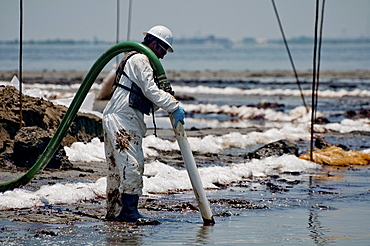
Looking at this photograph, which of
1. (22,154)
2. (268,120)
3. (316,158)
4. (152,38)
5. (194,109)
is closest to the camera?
(152,38)

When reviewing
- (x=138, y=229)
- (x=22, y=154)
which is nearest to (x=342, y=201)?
(x=138, y=229)

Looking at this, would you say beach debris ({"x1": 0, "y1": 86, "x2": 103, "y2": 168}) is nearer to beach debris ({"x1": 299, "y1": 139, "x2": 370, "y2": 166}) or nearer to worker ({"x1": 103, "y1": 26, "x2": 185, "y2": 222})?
worker ({"x1": 103, "y1": 26, "x2": 185, "y2": 222})

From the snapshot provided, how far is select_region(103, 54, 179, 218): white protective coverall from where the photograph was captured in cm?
610

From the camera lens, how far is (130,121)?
6.20 m

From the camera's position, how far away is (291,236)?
600cm

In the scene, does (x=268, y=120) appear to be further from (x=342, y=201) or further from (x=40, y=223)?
(x=40, y=223)

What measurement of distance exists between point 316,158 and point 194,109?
946cm

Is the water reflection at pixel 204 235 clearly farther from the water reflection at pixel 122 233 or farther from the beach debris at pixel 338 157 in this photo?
the beach debris at pixel 338 157

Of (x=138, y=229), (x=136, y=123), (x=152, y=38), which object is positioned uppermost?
(x=152, y=38)

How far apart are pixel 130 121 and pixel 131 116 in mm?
47

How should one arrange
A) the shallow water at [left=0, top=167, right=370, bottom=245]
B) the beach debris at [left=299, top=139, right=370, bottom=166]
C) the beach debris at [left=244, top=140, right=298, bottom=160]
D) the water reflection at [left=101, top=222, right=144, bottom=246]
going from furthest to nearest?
1. the beach debris at [left=244, top=140, right=298, bottom=160]
2. the beach debris at [left=299, top=139, right=370, bottom=166]
3. the shallow water at [left=0, top=167, right=370, bottom=245]
4. the water reflection at [left=101, top=222, right=144, bottom=246]

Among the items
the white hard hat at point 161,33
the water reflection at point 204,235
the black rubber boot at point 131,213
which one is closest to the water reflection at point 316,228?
the water reflection at point 204,235

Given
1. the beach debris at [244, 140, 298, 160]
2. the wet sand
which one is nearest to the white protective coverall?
the wet sand

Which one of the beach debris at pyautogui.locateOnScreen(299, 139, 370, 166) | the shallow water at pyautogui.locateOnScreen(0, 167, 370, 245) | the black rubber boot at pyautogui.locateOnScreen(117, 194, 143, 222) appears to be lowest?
the shallow water at pyautogui.locateOnScreen(0, 167, 370, 245)
